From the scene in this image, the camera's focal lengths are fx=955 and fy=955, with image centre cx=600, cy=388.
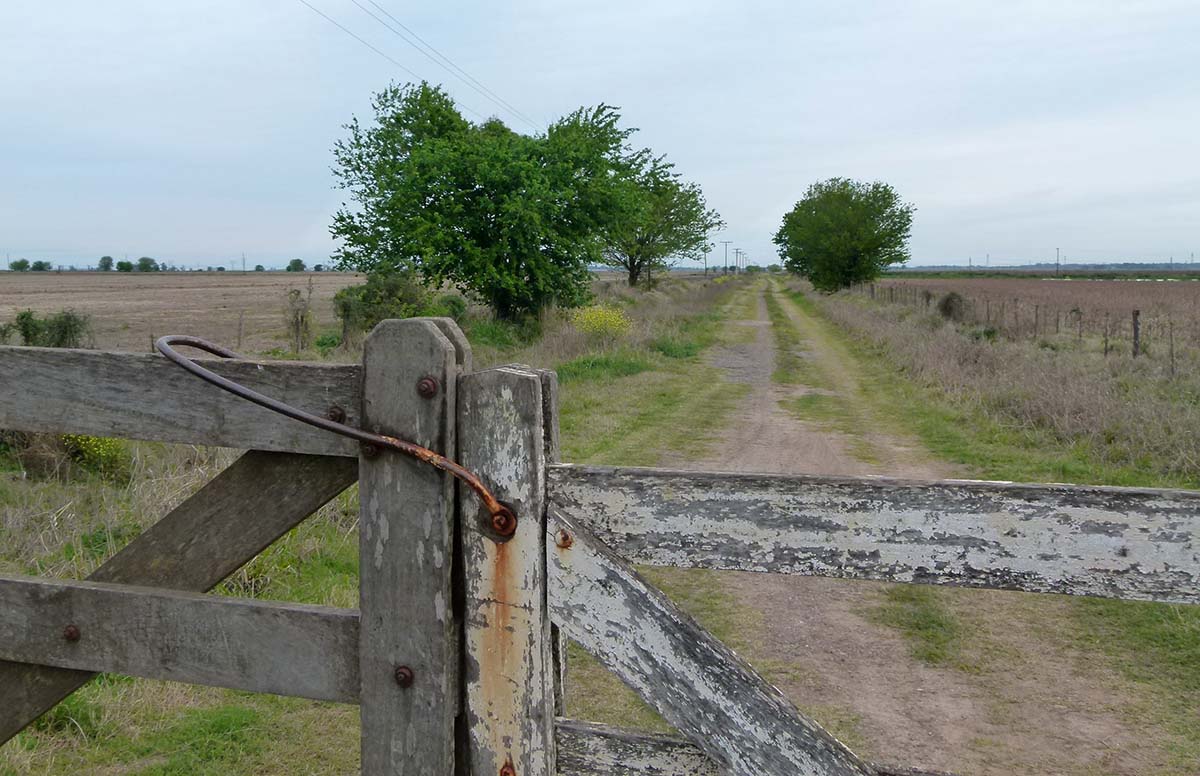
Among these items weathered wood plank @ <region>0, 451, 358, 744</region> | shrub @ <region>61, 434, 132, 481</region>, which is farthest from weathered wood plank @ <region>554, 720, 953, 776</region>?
shrub @ <region>61, 434, 132, 481</region>

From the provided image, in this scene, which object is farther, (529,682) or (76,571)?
(76,571)

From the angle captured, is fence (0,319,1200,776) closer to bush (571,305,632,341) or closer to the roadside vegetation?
the roadside vegetation

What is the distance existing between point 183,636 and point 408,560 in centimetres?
56

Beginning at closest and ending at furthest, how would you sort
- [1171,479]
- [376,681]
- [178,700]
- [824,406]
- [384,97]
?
[376,681]
[178,700]
[1171,479]
[824,406]
[384,97]

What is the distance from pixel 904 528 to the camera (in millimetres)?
1705

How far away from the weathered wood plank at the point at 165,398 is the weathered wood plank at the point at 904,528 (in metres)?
0.50

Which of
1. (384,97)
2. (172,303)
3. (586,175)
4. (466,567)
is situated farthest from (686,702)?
(172,303)

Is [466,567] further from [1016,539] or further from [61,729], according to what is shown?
[61,729]

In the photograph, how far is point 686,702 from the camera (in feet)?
5.85

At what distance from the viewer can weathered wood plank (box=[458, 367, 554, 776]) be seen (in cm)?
179

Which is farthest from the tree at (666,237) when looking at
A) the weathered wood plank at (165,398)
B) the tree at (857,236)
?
the weathered wood plank at (165,398)

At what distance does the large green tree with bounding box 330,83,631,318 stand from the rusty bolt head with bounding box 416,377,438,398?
1851cm

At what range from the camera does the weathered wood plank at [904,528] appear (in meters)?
1.63

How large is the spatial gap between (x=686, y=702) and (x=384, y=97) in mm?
24627
